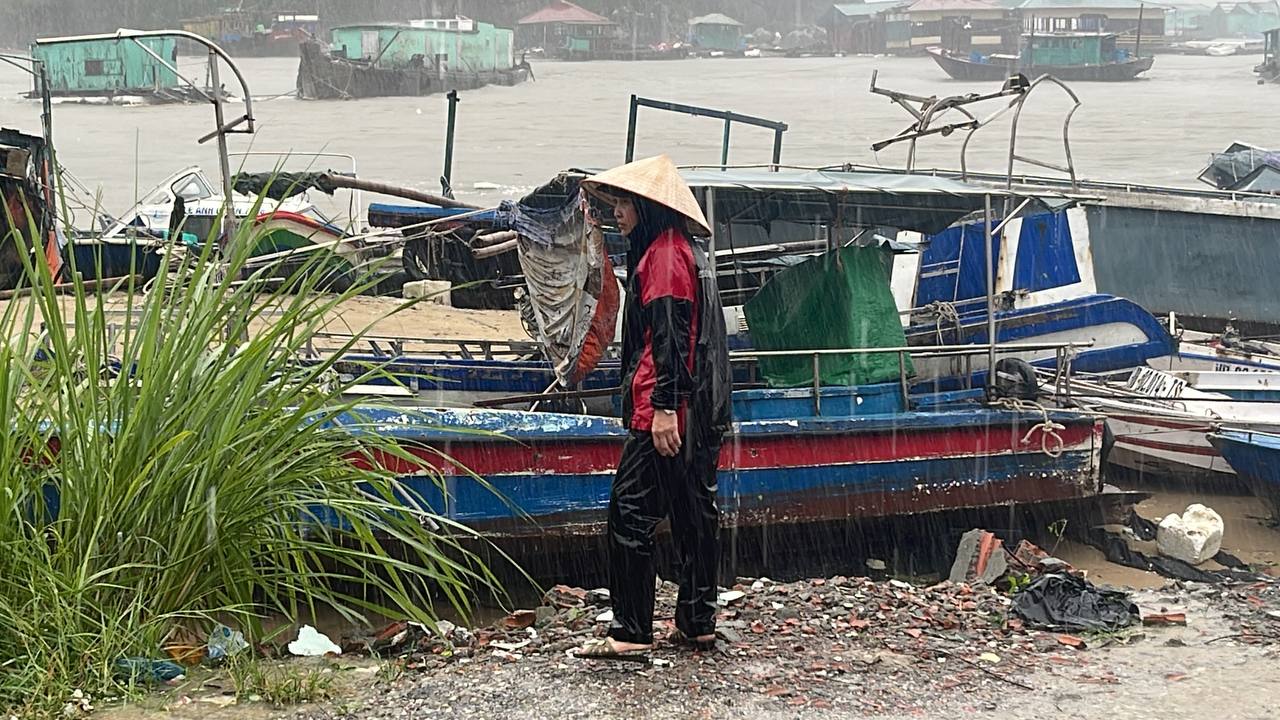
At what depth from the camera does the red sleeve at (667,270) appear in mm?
4262

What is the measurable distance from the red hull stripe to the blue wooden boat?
1032mm

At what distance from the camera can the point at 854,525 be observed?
783cm

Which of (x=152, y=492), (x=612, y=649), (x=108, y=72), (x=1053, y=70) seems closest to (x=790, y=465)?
(x=612, y=649)

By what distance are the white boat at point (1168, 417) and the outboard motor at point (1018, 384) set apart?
182mm

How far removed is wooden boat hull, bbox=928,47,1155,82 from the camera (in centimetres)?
5547

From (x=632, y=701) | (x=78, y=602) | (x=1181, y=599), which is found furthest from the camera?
(x=1181, y=599)

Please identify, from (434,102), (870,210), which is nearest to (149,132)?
(434,102)

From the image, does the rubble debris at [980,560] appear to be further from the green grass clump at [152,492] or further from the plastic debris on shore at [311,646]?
the green grass clump at [152,492]

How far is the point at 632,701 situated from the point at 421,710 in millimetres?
626

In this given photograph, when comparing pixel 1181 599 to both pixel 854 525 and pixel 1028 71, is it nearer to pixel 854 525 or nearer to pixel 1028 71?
pixel 854 525

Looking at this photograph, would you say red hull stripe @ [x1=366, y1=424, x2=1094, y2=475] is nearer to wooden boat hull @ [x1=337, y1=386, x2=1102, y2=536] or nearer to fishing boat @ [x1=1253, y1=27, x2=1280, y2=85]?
wooden boat hull @ [x1=337, y1=386, x2=1102, y2=536]

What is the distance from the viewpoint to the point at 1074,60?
55281 mm

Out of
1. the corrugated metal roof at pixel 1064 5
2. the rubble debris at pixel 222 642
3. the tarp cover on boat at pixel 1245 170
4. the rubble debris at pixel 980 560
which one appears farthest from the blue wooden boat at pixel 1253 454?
the corrugated metal roof at pixel 1064 5

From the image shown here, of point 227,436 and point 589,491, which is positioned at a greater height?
point 227,436
